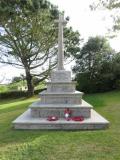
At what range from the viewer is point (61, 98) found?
9.90 meters

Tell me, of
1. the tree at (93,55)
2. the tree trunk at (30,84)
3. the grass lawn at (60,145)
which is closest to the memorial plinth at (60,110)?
the grass lawn at (60,145)

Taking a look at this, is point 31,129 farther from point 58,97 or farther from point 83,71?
point 83,71

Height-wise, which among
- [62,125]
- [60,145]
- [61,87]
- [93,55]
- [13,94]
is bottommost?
[60,145]

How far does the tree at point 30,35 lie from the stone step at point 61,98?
48.3ft

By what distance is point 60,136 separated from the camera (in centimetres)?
711

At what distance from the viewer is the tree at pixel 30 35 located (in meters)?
23.4

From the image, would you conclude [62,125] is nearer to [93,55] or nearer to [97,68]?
[97,68]

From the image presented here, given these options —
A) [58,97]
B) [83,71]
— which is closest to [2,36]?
[83,71]

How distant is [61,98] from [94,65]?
1460 centimetres

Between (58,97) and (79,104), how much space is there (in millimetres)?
836

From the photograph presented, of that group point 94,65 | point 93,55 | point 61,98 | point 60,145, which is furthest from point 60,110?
point 93,55

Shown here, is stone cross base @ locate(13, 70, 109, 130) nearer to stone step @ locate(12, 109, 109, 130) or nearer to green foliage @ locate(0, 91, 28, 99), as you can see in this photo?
stone step @ locate(12, 109, 109, 130)

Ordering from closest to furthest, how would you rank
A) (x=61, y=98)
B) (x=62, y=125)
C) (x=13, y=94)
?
1. (x=62, y=125)
2. (x=61, y=98)
3. (x=13, y=94)

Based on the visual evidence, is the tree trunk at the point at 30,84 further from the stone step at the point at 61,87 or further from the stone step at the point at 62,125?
the stone step at the point at 62,125
